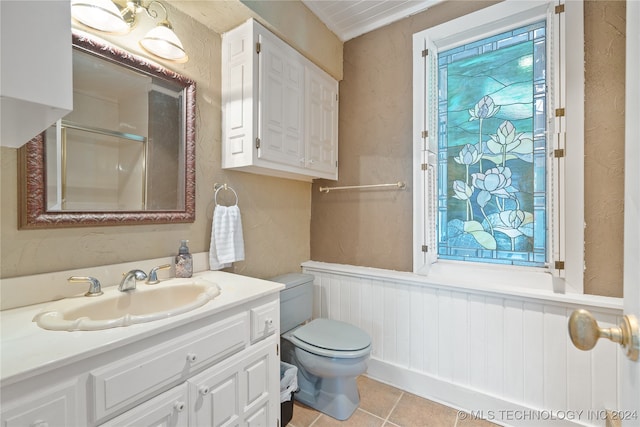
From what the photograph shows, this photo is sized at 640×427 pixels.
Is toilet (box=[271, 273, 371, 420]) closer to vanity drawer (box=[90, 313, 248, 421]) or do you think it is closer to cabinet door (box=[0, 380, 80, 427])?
vanity drawer (box=[90, 313, 248, 421])

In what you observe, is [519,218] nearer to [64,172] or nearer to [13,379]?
[13,379]

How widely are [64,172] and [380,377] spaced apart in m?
2.06

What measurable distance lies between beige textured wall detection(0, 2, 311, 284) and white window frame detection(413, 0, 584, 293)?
0.96 m

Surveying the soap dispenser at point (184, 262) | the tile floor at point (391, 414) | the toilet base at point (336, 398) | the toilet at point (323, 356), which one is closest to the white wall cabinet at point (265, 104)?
the soap dispenser at point (184, 262)

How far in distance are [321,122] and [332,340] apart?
1.43 meters

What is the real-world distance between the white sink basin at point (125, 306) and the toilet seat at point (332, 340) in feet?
2.16

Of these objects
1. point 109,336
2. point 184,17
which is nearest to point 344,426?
point 109,336

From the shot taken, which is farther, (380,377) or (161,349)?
(380,377)

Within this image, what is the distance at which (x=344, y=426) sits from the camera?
1.48 m

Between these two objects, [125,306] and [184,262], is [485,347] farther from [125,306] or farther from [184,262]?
[125,306]

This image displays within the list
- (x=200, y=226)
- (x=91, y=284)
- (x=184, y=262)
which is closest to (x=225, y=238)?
(x=200, y=226)

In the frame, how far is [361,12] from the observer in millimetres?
1885

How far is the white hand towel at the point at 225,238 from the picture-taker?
1.52 meters

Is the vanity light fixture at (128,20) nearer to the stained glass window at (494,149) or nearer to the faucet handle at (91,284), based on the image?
the faucet handle at (91,284)
